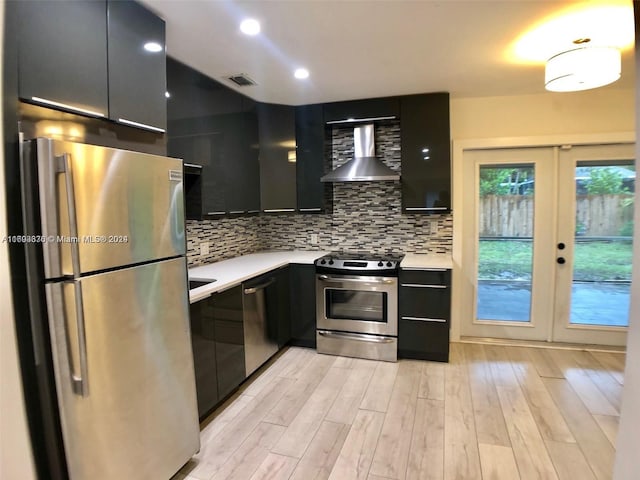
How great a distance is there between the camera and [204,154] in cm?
270

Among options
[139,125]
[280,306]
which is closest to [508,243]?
[280,306]

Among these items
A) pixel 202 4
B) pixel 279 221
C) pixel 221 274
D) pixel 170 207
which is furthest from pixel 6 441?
pixel 279 221

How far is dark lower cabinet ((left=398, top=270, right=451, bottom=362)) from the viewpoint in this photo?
3135 millimetres

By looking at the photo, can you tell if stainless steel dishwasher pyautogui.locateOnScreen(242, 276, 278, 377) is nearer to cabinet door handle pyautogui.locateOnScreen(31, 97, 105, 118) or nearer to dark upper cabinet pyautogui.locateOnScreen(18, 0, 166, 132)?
dark upper cabinet pyautogui.locateOnScreen(18, 0, 166, 132)

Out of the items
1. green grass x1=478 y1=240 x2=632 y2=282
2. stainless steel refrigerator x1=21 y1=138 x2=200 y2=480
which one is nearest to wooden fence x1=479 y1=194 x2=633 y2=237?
green grass x1=478 y1=240 x2=632 y2=282

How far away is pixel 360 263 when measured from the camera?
331 cm

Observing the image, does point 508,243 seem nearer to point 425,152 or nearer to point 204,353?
point 425,152

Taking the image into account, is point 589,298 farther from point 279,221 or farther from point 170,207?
point 170,207

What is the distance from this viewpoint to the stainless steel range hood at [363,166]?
11.2ft

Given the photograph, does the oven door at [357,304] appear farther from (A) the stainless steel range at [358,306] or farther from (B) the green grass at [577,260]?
(B) the green grass at [577,260]

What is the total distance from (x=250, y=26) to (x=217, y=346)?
6.44 feet

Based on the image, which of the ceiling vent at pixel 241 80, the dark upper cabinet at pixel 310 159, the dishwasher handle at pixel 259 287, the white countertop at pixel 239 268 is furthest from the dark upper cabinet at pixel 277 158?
the dishwasher handle at pixel 259 287

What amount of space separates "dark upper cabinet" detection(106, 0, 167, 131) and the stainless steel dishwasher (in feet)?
4.47

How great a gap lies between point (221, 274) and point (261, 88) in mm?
1646
